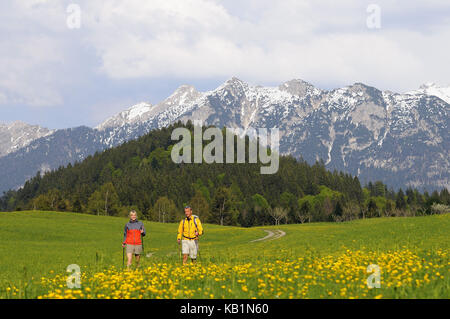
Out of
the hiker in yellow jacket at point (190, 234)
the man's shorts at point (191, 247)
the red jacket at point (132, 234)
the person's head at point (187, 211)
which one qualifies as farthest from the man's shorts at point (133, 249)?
the person's head at point (187, 211)

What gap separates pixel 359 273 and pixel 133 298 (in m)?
7.98

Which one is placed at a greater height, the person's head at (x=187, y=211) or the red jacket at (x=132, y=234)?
the person's head at (x=187, y=211)

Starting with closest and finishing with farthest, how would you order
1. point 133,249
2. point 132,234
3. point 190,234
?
point 133,249 → point 132,234 → point 190,234

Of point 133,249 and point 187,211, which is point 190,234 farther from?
point 133,249

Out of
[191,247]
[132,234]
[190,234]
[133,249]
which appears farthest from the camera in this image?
[190,234]

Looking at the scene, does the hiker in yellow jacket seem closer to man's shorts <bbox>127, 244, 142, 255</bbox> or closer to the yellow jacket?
the yellow jacket

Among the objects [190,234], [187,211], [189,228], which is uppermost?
[187,211]

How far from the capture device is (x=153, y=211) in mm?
159875

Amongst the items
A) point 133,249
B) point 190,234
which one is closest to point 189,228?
point 190,234

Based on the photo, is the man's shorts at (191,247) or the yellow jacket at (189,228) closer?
the man's shorts at (191,247)

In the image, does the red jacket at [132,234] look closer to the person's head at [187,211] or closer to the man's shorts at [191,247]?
the man's shorts at [191,247]

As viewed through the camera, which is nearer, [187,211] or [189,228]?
[187,211]
